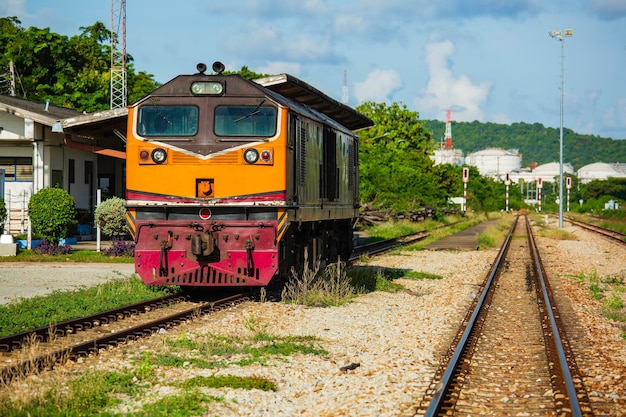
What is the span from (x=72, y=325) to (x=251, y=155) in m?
3.76

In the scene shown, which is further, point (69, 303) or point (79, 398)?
point (69, 303)

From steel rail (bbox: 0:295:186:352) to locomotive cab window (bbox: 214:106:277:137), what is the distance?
2.90m

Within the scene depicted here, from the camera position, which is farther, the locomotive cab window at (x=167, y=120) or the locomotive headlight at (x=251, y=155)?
the locomotive cab window at (x=167, y=120)

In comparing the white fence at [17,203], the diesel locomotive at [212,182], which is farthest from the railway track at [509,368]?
the white fence at [17,203]

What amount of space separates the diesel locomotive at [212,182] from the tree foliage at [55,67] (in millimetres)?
40287

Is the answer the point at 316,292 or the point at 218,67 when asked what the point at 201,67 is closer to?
the point at 218,67

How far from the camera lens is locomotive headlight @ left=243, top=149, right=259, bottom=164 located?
13039 millimetres

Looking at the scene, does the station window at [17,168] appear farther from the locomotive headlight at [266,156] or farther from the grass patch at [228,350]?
the grass patch at [228,350]

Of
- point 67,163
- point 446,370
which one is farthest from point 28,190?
point 446,370

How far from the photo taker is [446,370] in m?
8.53

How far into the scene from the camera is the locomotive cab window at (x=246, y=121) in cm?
1317

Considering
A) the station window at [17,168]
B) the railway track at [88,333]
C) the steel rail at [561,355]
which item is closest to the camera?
the steel rail at [561,355]

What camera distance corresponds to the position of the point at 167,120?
13328mm

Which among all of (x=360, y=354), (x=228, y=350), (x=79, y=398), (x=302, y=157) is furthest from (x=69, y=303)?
(x=79, y=398)
